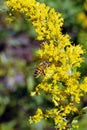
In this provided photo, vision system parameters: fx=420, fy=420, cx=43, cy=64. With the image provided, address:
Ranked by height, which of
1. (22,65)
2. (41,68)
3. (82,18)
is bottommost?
(41,68)

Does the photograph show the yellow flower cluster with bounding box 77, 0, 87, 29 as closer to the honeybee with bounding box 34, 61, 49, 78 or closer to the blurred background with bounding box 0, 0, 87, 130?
the blurred background with bounding box 0, 0, 87, 130

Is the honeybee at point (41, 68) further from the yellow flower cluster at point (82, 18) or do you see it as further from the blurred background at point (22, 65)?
the yellow flower cluster at point (82, 18)

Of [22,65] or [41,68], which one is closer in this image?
[41,68]

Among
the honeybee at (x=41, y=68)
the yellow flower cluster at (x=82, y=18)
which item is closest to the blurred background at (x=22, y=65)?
the yellow flower cluster at (x=82, y=18)

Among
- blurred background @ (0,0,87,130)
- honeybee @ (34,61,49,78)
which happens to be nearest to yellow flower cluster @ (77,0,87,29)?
blurred background @ (0,0,87,130)

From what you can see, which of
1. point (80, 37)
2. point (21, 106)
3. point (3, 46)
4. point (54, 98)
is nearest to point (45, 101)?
point (21, 106)

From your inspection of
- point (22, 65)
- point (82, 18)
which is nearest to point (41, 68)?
point (22, 65)

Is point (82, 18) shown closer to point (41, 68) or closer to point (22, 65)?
point (22, 65)

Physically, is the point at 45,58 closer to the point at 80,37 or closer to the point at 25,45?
the point at 80,37
